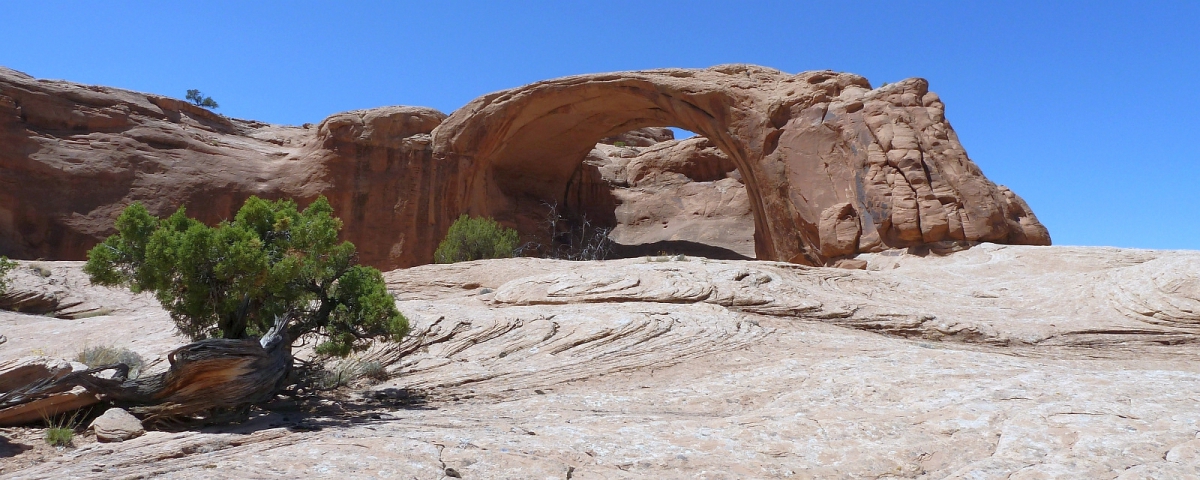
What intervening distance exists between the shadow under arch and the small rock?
59.0 ft

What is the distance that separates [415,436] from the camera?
6016 mm

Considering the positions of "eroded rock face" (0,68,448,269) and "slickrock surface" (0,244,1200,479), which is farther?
"eroded rock face" (0,68,448,269)

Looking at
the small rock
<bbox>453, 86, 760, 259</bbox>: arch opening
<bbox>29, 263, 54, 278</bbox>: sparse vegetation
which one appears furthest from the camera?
<bbox>453, 86, 760, 259</bbox>: arch opening

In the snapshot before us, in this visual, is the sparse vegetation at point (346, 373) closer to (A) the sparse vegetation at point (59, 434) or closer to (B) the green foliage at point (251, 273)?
(B) the green foliage at point (251, 273)

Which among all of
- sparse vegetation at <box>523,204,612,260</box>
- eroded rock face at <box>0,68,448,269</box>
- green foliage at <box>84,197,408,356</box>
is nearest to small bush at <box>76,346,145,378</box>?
green foliage at <box>84,197,408,356</box>

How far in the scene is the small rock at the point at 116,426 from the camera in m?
6.10

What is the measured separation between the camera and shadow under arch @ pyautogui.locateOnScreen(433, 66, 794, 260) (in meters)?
23.4

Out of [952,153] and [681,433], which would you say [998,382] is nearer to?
[681,433]

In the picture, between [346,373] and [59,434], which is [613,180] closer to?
[346,373]

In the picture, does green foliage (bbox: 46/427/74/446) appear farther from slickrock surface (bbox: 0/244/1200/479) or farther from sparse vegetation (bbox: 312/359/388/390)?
sparse vegetation (bbox: 312/359/388/390)

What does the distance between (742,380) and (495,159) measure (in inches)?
774

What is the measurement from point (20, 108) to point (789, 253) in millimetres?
21304

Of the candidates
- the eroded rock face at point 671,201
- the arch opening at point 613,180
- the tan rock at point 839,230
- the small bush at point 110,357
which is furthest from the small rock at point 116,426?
the eroded rock face at point 671,201

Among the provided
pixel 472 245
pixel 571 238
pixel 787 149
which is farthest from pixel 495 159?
pixel 787 149
